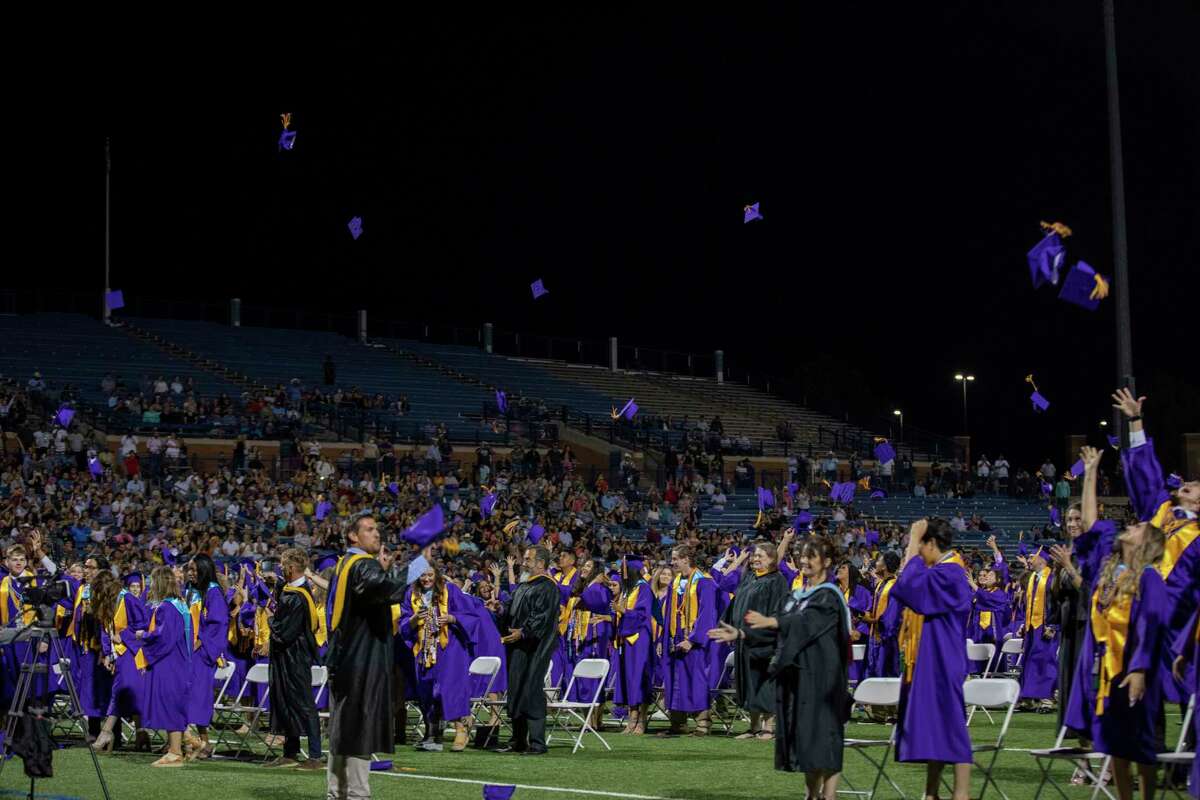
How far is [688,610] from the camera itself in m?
16.7

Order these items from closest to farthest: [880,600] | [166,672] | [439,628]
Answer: [166,672]
[439,628]
[880,600]

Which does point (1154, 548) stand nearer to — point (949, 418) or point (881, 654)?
point (881, 654)

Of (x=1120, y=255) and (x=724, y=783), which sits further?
(x=1120, y=255)

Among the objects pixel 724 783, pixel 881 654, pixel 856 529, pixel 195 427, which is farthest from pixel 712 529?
pixel 724 783

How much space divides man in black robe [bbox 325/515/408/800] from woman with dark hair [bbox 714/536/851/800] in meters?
2.30

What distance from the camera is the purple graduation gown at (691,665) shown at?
16.4 meters

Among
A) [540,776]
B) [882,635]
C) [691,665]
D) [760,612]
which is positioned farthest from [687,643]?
[540,776]

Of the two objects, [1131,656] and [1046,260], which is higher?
[1046,260]

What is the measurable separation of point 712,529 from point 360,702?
2576cm

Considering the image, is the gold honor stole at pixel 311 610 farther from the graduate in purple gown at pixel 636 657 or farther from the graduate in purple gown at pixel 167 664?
the graduate in purple gown at pixel 636 657

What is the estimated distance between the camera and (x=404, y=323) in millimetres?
51375

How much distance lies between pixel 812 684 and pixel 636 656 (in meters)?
7.21

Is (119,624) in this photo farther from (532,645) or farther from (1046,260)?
(1046,260)

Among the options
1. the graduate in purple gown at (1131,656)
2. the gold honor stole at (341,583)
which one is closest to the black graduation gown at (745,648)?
the gold honor stole at (341,583)
